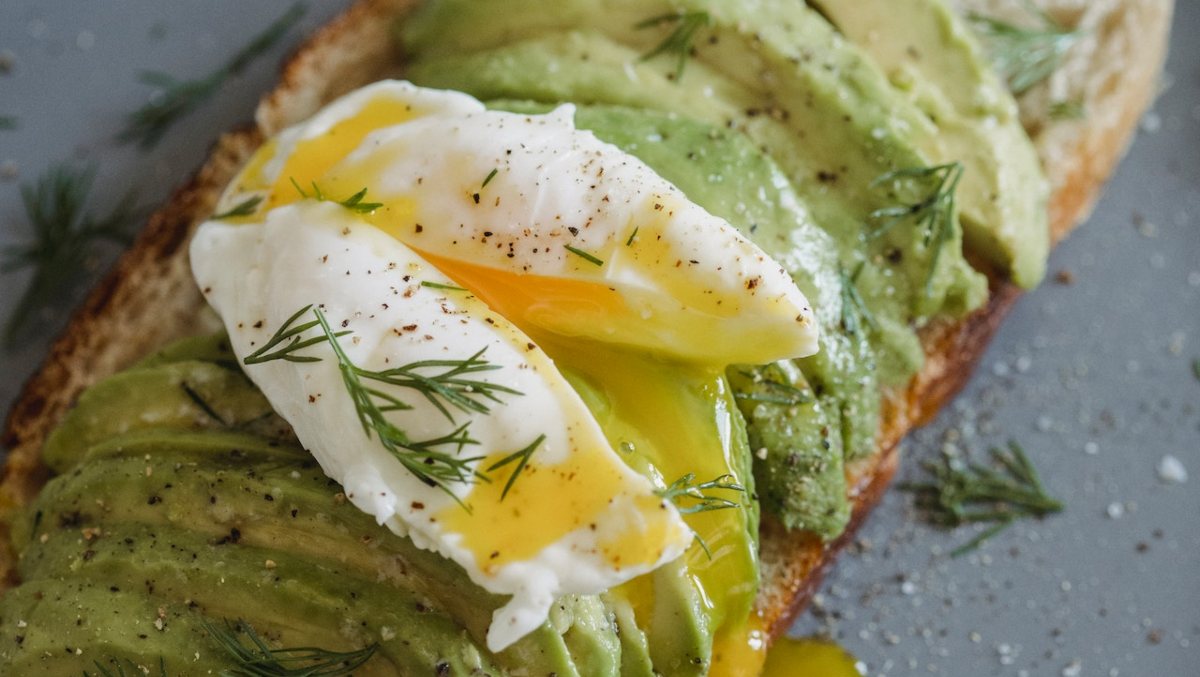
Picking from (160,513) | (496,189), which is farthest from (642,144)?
(160,513)

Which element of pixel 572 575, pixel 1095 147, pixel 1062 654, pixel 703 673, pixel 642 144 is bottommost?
pixel 1062 654

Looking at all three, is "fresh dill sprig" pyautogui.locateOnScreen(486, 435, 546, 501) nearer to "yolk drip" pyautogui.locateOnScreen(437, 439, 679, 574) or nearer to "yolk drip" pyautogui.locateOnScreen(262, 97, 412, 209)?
"yolk drip" pyautogui.locateOnScreen(437, 439, 679, 574)

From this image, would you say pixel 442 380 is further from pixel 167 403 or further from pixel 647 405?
pixel 167 403

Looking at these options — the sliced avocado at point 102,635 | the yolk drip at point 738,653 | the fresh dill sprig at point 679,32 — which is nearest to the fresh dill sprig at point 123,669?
the sliced avocado at point 102,635

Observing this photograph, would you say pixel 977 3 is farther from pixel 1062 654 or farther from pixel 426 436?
pixel 426 436

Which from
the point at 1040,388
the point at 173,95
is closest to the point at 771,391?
the point at 1040,388

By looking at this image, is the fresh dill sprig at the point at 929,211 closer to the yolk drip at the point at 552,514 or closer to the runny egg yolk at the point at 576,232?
the runny egg yolk at the point at 576,232
